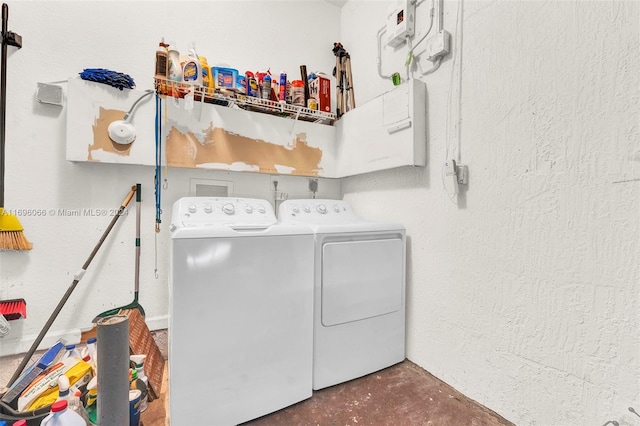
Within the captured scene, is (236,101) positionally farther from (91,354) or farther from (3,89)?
(91,354)

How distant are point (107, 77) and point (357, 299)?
1904 millimetres

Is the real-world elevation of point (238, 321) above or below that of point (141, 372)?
above

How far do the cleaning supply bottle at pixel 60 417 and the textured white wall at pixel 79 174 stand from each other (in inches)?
38.2

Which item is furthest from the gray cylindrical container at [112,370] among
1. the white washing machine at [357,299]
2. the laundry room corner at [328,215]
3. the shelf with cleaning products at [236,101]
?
the shelf with cleaning products at [236,101]

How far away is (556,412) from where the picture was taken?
1110 millimetres

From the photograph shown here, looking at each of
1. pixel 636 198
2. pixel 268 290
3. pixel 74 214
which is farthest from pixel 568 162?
pixel 74 214

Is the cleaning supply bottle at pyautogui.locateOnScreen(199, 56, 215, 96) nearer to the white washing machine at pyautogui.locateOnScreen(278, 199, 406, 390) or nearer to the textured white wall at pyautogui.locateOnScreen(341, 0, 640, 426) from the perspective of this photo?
the white washing machine at pyautogui.locateOnScreen(278, 199, 406, 390)

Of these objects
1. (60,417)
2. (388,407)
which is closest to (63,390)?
(60,417)

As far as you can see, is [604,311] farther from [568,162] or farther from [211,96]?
[211,96]

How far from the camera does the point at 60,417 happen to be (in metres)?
0.95

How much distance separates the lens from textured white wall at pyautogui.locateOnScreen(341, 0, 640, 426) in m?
0.97

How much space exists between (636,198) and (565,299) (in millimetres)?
421

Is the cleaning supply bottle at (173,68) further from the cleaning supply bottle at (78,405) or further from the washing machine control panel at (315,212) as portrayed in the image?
the cleaning supply bottle at (78,405)

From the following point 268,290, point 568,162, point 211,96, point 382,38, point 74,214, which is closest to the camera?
point 568,162
